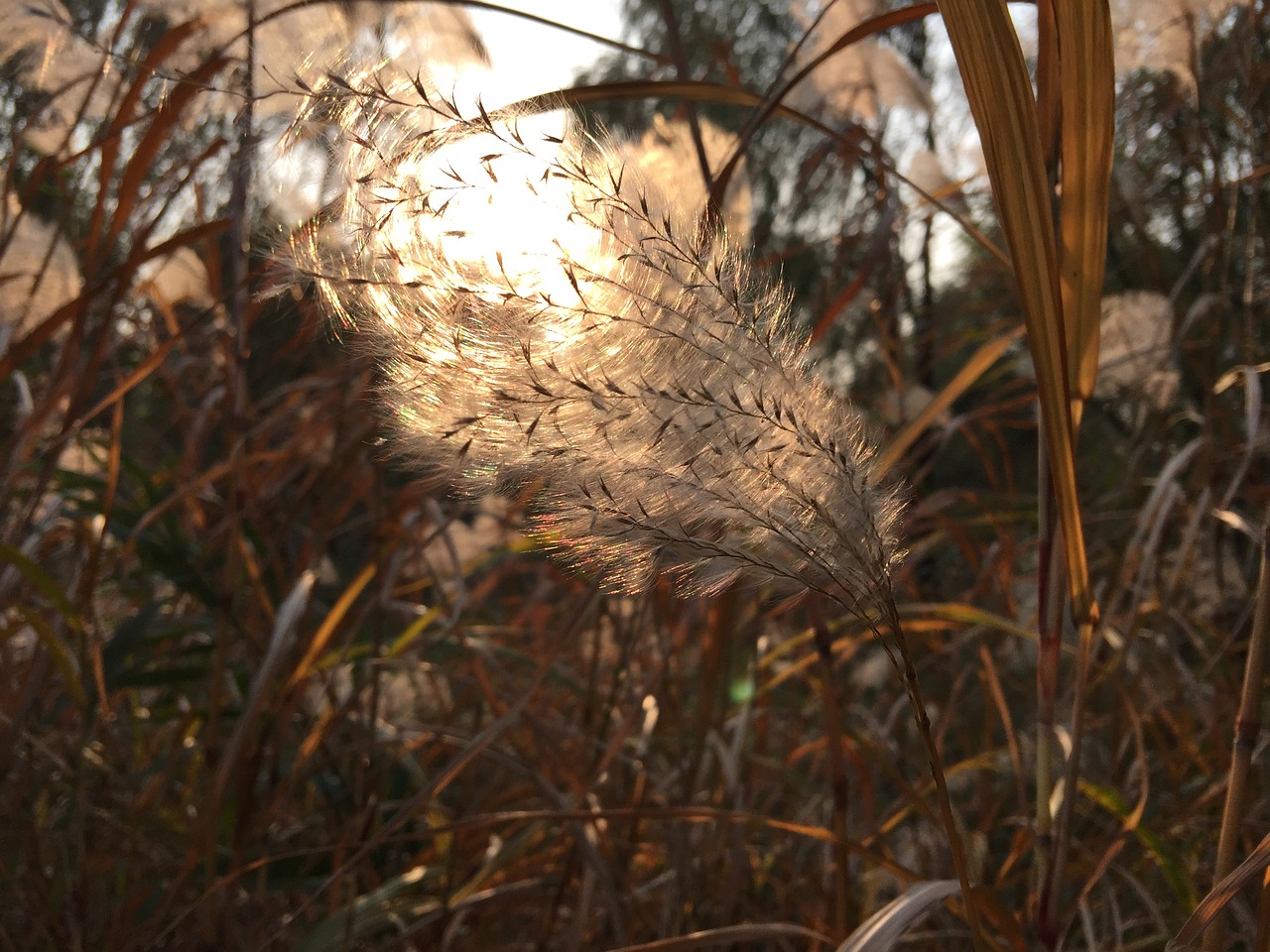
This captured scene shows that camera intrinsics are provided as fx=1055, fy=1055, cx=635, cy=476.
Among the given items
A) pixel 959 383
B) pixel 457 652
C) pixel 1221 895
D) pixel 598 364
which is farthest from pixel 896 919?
pixel 457 652

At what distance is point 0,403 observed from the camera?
268 centimetres

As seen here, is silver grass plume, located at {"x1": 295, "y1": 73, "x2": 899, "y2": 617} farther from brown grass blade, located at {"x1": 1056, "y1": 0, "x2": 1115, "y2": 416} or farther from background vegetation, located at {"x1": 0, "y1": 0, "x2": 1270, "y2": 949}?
brown grass blade, located at {"x1": 1056, "y1": 0, "x2": 1115, "y2": 416}

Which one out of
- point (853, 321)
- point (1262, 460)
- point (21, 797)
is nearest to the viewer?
point (21, 797)

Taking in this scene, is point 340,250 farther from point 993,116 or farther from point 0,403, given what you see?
point 0,403

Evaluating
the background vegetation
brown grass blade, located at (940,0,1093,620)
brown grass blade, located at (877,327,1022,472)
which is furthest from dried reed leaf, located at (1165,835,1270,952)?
brown grass blade, located at (877,327,1022,472)

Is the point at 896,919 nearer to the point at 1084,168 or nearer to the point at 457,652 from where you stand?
the point at 1084,168

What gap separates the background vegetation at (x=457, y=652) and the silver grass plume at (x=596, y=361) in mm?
63

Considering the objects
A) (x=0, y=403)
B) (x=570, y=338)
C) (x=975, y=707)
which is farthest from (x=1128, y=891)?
(x=0, y=403)

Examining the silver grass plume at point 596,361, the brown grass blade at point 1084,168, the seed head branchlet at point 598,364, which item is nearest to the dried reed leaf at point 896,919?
the seed head branchlet at point 598,364

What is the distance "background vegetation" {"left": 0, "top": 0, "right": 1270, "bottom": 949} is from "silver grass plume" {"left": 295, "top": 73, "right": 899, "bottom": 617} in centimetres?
6

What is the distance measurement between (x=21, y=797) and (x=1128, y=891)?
168cm

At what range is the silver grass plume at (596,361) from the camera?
598mm

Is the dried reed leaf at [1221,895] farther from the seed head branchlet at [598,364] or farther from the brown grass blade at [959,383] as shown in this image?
the brown grass blade at [959,383]

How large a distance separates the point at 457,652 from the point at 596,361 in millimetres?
1432
